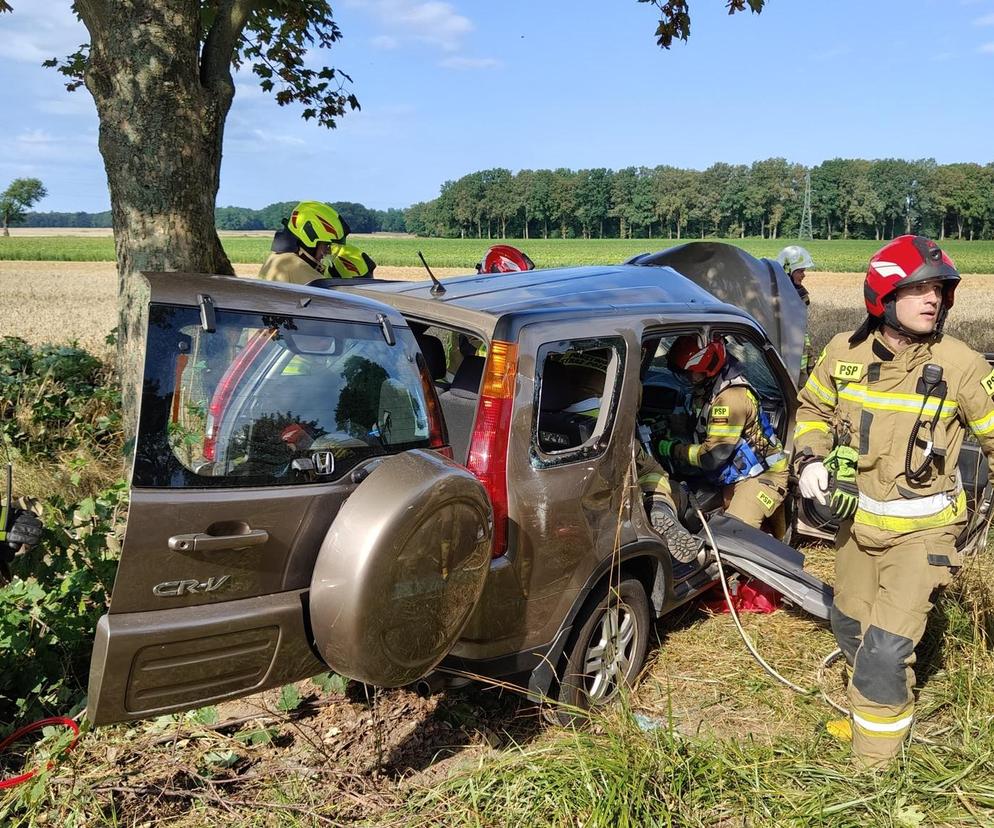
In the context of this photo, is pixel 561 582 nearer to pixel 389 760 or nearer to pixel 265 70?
pixel 389 760

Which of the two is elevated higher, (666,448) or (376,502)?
(376,502)

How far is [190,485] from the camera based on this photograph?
2236mm

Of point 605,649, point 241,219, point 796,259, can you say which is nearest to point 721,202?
point 241,219

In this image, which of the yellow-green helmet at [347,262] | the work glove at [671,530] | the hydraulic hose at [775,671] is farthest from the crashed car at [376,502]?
the yellow-green helmet at [347,262]

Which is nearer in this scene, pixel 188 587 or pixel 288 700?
pixel 188 587

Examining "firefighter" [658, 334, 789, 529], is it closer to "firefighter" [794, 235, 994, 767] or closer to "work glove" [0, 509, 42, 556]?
"firefighter" [794, 235, 994, 767]

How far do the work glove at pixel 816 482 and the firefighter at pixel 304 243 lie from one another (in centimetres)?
378

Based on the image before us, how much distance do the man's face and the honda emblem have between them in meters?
2.24

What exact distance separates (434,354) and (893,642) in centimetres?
250

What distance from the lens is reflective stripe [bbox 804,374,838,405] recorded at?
349cm

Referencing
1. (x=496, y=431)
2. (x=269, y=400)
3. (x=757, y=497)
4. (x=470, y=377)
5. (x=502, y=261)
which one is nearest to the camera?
(x=269, y=400)

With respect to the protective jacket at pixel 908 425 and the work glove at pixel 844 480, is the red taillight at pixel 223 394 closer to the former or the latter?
the work glove at pixel 844 480

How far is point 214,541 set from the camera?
222 cm

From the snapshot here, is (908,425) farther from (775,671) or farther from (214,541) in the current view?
(214,541)
